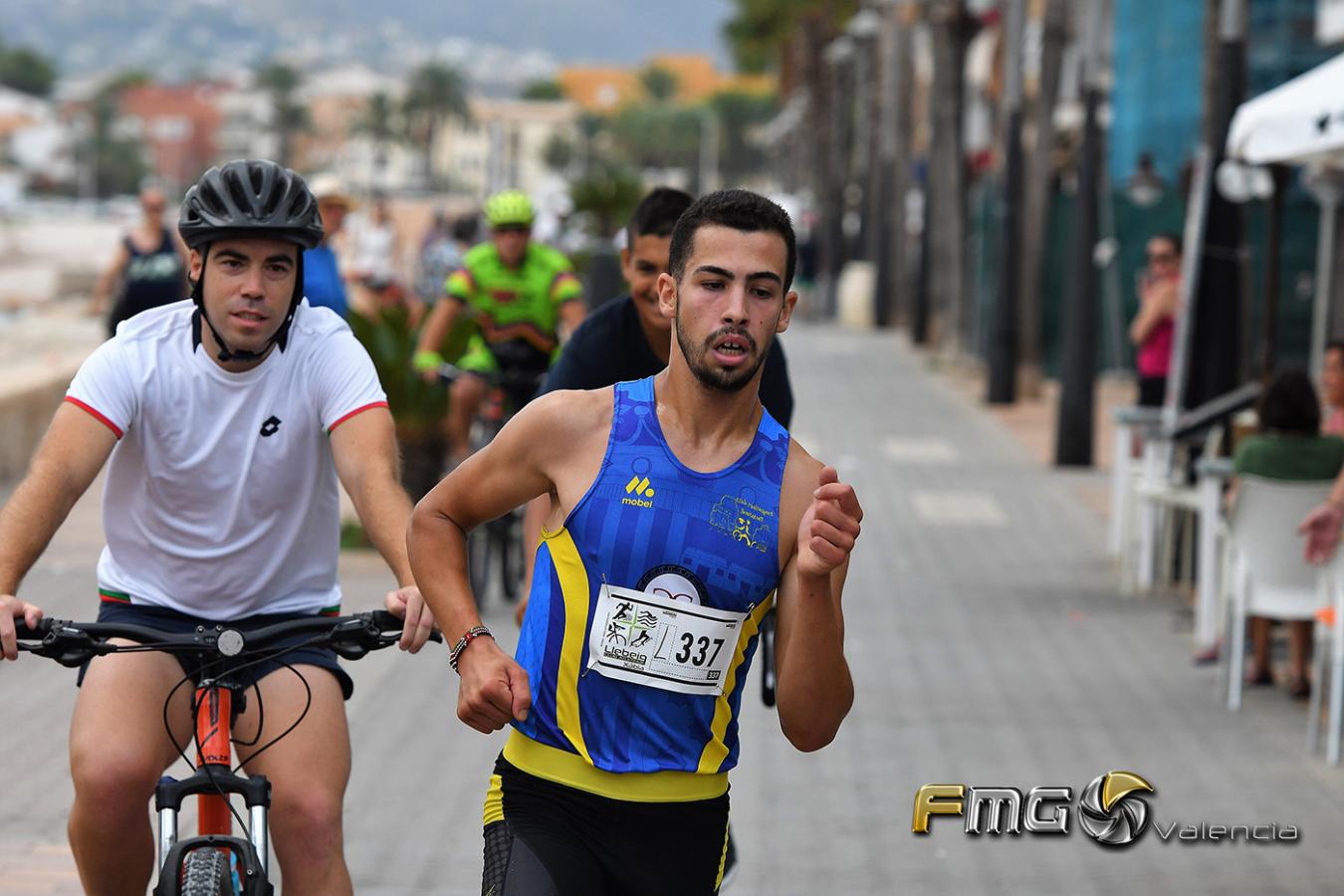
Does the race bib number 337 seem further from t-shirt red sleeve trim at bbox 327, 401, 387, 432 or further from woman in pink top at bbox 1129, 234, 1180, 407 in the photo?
woman in pink top at bbox 1129, 234, 1180, 407

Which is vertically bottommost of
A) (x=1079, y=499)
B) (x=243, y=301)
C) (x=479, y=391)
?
(x=1079, y=499)

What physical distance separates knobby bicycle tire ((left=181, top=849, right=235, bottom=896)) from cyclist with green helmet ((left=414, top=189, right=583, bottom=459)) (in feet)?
21.8

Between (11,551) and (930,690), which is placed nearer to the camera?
(11,551)

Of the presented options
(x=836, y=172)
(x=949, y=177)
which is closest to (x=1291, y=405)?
(x=949, y=177)

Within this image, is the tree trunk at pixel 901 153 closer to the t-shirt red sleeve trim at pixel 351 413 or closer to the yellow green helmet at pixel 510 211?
the yellow green helmet at pixel 510 211

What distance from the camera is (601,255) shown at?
23.1 meters

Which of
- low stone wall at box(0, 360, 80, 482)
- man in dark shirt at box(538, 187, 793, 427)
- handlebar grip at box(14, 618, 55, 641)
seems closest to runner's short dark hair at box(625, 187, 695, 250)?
man in dark shirt at box(538, 187, 793, 427)

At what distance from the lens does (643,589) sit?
11.7 ft

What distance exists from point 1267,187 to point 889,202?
27427mm

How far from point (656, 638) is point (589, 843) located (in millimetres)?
371

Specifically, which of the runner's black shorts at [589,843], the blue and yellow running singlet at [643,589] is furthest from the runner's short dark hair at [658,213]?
the runner's black shorts at [589,843]

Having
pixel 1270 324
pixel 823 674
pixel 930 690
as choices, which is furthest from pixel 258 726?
pixel 1270 324

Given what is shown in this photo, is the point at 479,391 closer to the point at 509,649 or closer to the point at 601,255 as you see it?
the point at 509,649

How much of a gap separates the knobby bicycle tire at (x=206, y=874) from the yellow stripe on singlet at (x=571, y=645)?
0.70m
